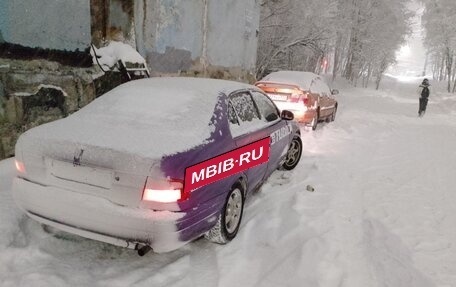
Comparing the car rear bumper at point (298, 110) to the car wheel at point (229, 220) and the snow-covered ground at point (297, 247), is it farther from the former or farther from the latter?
the car wheel at point (229, 220)

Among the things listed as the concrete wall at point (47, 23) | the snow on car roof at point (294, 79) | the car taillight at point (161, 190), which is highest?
the concrete wall at point (47, 23)

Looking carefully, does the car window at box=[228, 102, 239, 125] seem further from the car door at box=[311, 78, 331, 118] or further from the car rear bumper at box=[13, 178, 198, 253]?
the car door at box=[311, 78, 331, 118]

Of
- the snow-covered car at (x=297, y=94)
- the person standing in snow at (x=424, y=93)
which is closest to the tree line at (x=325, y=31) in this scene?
the person standing in snow at (x=424, y=93)

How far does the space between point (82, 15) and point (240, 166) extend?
4625 mm

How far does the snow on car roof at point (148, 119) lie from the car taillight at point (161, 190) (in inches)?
8.1

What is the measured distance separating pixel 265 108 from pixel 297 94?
456 cm

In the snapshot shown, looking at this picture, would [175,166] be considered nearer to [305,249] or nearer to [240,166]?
[240,166]

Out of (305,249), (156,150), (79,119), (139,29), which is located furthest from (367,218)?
(139,29)

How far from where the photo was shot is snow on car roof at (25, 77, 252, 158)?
10.3 ft

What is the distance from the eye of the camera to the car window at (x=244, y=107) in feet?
14.2

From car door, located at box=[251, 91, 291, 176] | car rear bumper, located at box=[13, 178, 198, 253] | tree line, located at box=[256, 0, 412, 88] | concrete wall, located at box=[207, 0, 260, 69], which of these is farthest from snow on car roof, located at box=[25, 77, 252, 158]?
tree line, located at box=[256, 0, 412, 88]

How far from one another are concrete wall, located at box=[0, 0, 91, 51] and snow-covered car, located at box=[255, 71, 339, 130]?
180 inches

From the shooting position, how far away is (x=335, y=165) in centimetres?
717

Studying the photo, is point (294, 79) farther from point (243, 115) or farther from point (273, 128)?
point (243, 115)
